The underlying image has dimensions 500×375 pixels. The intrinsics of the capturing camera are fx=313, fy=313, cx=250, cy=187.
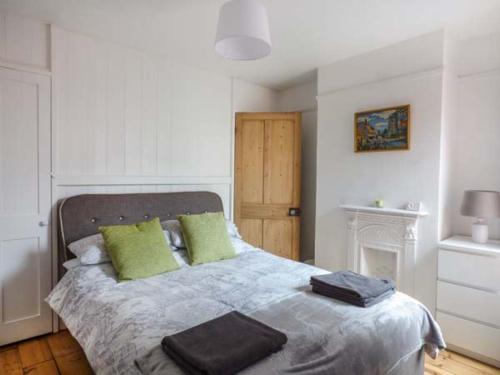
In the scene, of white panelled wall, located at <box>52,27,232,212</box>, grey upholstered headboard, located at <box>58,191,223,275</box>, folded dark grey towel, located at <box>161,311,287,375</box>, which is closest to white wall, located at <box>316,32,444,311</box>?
white panelled wall, located at <box>52,27,232,212</box>

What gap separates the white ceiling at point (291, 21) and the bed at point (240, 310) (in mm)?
1497

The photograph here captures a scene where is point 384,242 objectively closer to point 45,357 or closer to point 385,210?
point 385,210

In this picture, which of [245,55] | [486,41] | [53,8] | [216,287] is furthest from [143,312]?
[486,41]

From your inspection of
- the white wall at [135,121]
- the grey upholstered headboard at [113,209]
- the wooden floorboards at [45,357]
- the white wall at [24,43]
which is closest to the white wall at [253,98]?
the white wall at [135,121]

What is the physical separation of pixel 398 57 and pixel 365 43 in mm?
329

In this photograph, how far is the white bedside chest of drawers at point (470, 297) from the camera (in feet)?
7.72

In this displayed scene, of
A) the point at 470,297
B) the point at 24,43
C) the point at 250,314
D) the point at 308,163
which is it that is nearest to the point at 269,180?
the point at 308,163

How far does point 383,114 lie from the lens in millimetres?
2969

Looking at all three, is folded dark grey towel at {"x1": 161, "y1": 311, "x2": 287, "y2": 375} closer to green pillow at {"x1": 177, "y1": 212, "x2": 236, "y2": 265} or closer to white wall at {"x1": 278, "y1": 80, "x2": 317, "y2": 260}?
green pillow at {"x1": 177, "y1": 212, "x2": 236, "y2": 265}

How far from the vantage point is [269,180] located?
389 cm

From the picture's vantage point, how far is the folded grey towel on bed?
176cm

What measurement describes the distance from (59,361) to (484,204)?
3458 millimetres

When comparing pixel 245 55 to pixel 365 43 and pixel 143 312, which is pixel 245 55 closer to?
pixel 365 43

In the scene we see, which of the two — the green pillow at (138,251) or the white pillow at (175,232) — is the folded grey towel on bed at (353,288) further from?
the white pillow at (175,232)
